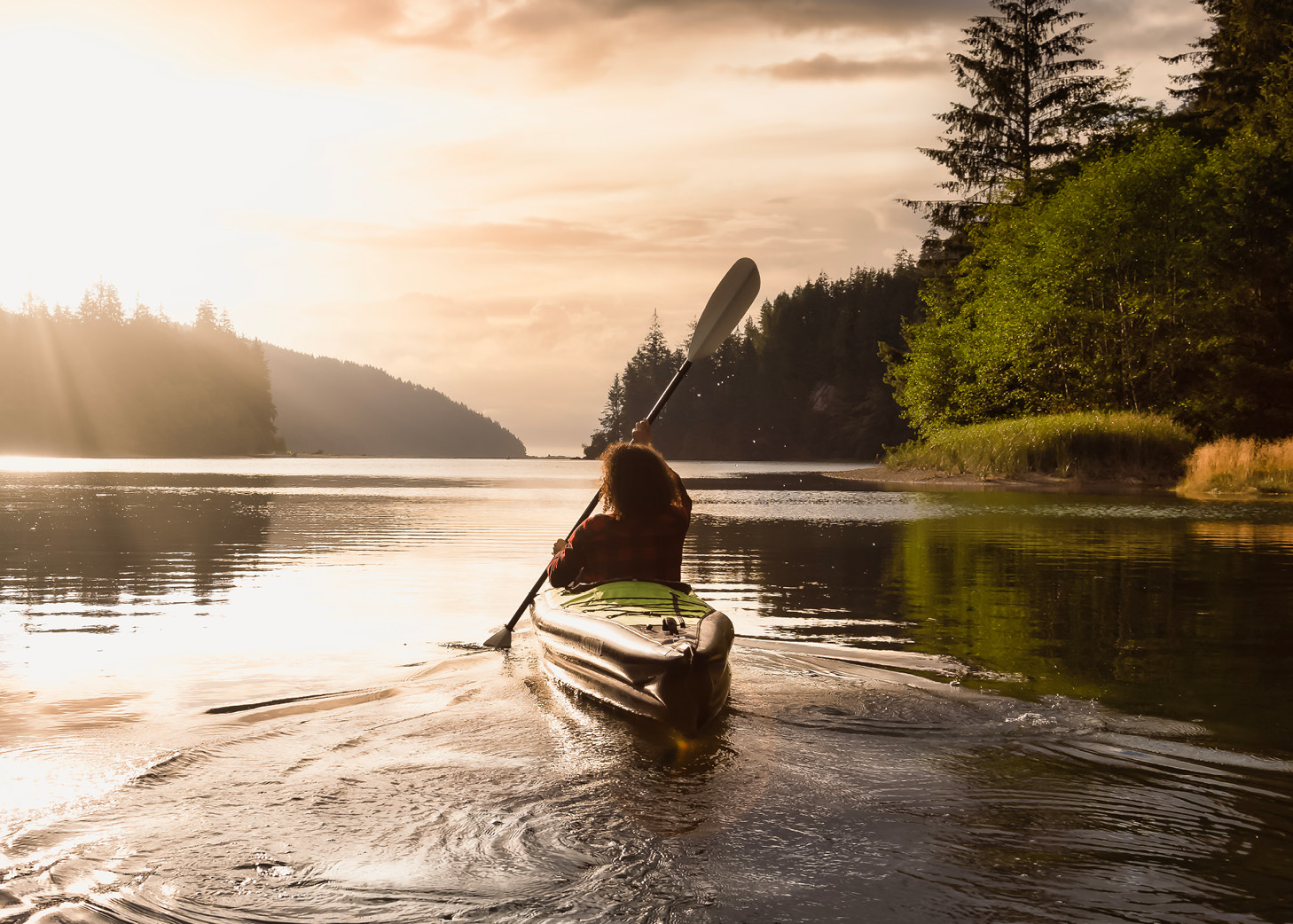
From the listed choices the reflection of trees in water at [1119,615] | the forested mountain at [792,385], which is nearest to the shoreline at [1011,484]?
the reflection of trees in water at [1119,615]

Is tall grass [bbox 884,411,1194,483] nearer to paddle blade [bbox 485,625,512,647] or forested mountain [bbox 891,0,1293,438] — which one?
forested mountain [bbox 891,0,1293,438]

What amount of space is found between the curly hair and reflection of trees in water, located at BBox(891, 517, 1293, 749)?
9.54 ft

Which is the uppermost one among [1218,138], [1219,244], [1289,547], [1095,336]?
[1218,138]

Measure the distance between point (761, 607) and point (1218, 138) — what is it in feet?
148

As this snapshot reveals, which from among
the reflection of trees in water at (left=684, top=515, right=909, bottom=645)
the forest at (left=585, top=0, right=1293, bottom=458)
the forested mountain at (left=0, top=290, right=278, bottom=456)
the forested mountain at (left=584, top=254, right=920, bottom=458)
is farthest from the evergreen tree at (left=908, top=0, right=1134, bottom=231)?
the forested mountain at (left=0, top=290, right=278, bottom=456)

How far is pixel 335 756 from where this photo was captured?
537 cm

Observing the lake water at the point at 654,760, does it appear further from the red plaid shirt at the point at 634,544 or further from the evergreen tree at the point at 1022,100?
the evergreen tree at the point at 1022,100

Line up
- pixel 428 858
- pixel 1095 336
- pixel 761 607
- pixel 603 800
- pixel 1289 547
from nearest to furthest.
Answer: pixel 428 858
pixel 603 800
pixel 761 607
pixel 1289 547
pixel 1095 336

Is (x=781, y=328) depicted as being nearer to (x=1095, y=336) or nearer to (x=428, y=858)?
Result: (x=1095, y=336)

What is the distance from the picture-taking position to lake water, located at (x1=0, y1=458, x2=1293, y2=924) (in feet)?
12.0

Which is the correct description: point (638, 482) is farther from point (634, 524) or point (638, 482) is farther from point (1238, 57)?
point (1238, 57)

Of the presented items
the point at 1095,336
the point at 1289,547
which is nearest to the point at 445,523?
the point at 1289,547

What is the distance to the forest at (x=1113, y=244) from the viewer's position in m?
36.6

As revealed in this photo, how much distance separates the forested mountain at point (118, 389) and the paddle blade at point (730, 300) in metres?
146
